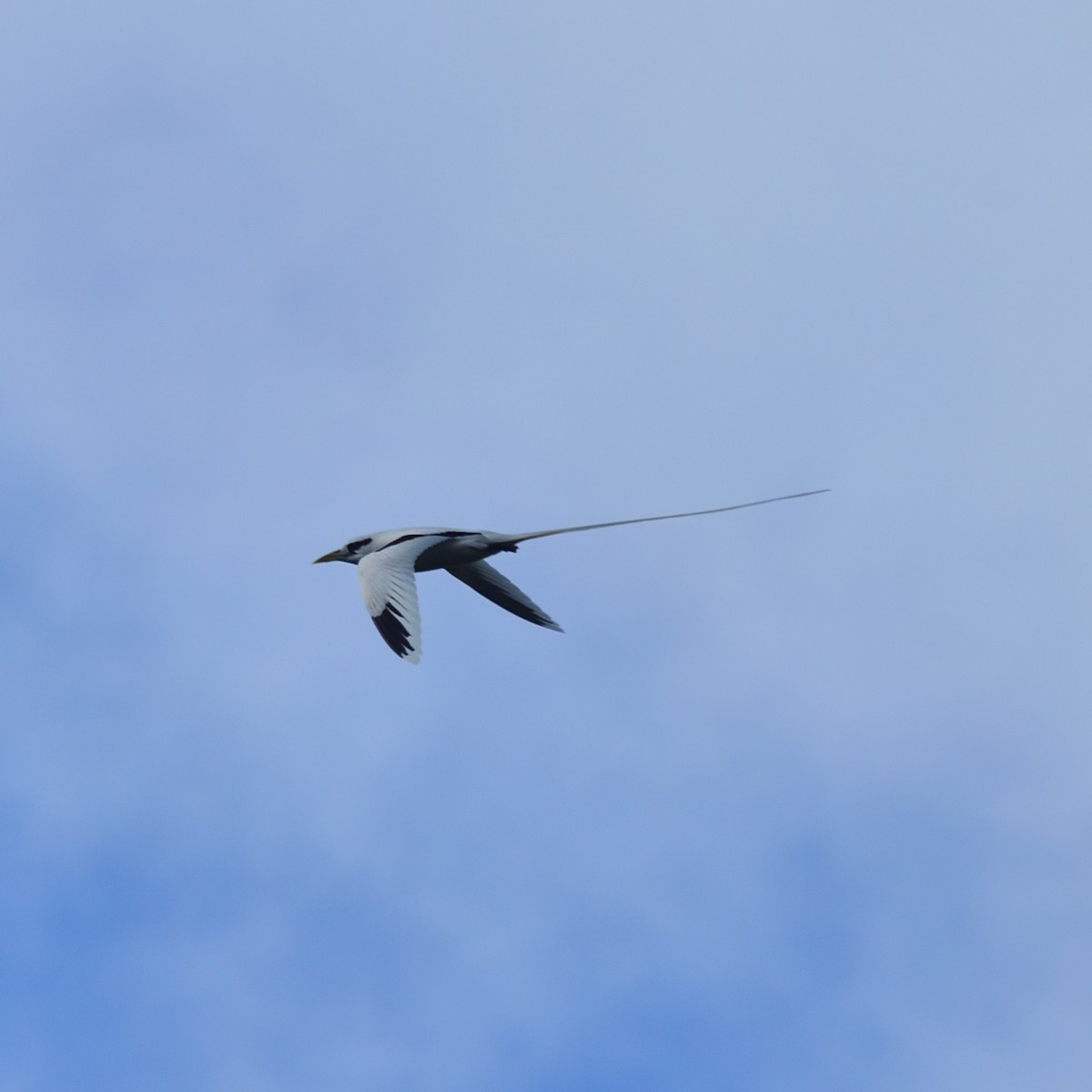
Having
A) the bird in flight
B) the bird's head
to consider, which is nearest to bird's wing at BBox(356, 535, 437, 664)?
the bird in flight

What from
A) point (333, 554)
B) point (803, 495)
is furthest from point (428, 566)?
point (803, 495)

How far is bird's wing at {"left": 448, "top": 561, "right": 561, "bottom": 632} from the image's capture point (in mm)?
32956

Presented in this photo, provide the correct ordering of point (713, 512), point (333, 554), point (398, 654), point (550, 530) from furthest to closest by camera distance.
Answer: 1. point (333, 554)
2. point (550, 530)
3. point (713, 512)
4. point (398, 654)

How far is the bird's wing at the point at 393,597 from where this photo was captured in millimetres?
25469

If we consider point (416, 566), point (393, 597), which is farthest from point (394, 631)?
point (416, 566)

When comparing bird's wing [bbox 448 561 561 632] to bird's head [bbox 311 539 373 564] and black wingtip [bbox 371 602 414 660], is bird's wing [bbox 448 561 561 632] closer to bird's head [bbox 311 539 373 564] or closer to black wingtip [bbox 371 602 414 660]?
bird's head [bbox 311 539 373 564]

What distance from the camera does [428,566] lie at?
31.3 m

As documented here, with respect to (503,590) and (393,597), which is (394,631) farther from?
(503,590)

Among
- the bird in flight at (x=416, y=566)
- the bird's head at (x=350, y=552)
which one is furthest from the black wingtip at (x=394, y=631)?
the bird's head at (x=350, y=552)

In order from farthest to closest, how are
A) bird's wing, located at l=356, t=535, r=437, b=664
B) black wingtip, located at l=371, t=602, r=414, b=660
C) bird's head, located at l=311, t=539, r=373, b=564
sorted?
1. bird's head, located at l=311, t=539, r=373, b=564
2. bird's wing, located at l=356, t=535, r=437, b=664
3. black wingtip, located at l=371, t=602, r=414, b=660

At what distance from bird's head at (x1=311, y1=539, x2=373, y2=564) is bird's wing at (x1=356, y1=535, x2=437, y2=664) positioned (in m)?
2.98

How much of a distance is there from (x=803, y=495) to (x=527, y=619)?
29.8 feet

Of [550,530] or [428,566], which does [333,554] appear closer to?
[428,566]

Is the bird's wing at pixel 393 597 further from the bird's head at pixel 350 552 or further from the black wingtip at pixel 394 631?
the bird's head at pixel 350 552
